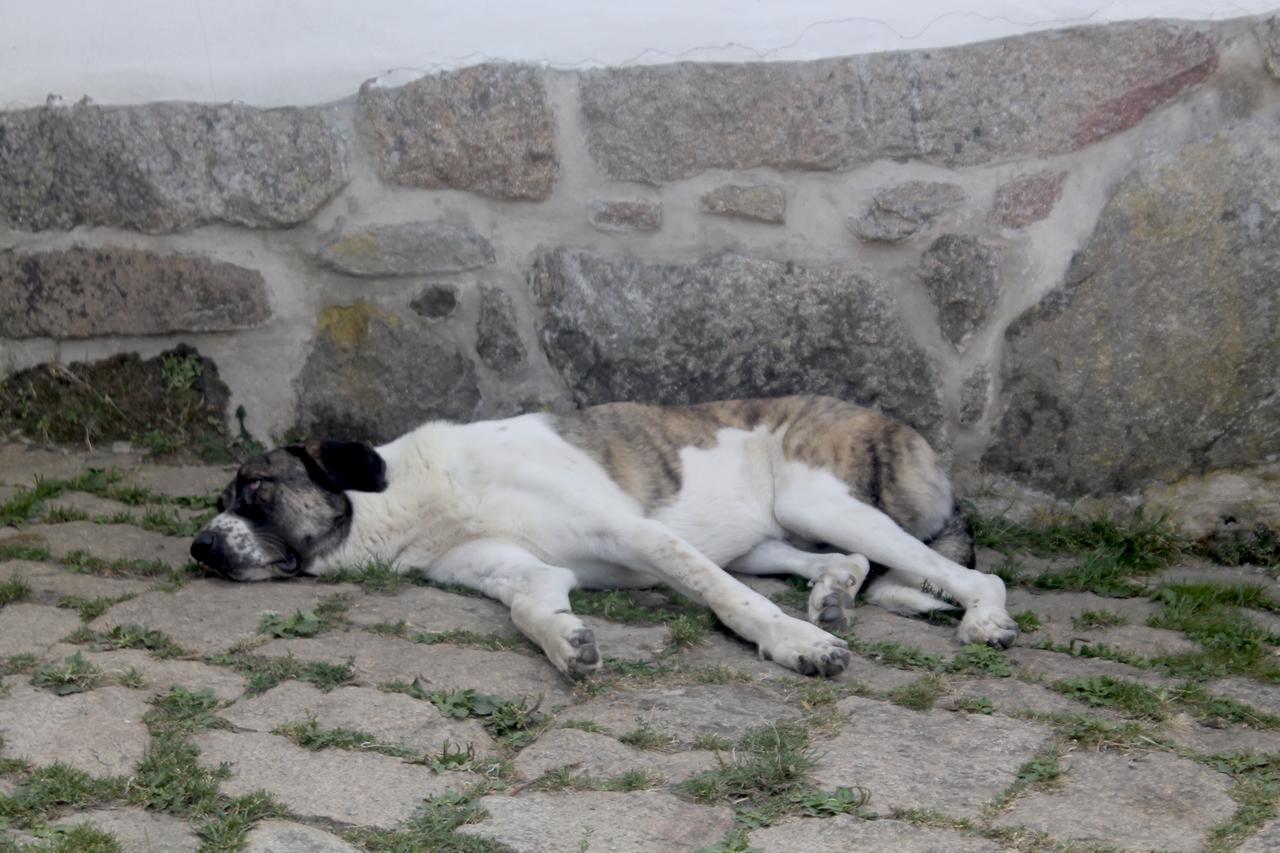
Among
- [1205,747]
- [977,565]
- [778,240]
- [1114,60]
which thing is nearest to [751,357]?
[778,240]

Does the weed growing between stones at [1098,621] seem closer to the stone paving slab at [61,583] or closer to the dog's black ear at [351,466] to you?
the dog's black ear at [351,466]

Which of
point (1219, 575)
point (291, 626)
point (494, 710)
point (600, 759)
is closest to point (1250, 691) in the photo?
point (1219, 575)

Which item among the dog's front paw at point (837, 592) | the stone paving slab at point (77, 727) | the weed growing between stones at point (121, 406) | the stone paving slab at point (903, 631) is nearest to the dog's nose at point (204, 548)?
the stone paving slab at point (77, 727)

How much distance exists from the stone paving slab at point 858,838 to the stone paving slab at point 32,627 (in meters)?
2.06

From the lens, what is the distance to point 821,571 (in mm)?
4711

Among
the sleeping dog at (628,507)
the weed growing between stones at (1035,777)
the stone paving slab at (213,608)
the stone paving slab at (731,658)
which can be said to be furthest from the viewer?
the sleeping dog at (628,507)

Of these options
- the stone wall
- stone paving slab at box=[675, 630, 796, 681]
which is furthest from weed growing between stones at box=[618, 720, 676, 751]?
the stone wall

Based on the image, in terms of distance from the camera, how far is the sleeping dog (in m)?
4.46

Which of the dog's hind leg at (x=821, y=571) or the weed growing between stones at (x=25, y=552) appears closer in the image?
the dog's hind leg at (x=821, y=571)

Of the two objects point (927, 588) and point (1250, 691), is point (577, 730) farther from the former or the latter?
point (1250, 691)

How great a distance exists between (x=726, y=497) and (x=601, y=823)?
7.42 feet

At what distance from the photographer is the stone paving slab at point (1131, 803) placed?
2.75 metres

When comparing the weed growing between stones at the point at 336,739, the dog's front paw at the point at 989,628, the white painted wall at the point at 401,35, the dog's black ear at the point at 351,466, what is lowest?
the weed growing between stones at the point at 336,739

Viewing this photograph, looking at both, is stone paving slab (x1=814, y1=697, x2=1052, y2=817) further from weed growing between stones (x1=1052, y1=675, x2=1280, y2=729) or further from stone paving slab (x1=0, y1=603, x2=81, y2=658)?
stone paving slab (x1=0, y1=603, x2=81, y2=658)
